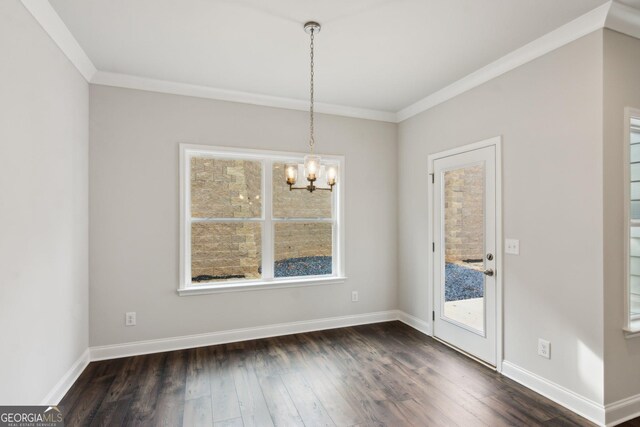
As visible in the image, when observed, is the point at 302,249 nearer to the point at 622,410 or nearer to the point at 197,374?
the point at 197,374

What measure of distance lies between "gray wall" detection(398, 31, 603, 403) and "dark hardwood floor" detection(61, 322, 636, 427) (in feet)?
1.47

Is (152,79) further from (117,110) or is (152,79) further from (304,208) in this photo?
(304,208)

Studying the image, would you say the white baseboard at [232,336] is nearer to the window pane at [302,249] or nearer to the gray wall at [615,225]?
the window pane at [302,249]

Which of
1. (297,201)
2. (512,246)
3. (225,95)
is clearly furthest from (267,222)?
(512,246)

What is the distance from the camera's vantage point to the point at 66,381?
8.39 ft

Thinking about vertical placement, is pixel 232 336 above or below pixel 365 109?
below

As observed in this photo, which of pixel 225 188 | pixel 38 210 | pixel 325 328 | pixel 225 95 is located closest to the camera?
pixel 38 210

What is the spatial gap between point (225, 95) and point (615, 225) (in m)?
3.65

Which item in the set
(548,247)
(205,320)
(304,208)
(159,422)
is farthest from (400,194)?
(159,422)

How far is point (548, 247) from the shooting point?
2.51 metres

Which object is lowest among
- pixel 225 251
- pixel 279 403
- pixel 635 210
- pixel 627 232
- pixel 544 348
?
pixel 279 403

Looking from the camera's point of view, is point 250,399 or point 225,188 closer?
point 250,399

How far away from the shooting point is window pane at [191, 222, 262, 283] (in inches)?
140

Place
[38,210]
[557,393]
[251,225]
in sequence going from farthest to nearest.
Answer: [251,225] → [557,393] → [38,210]
